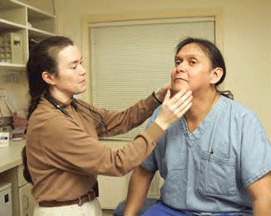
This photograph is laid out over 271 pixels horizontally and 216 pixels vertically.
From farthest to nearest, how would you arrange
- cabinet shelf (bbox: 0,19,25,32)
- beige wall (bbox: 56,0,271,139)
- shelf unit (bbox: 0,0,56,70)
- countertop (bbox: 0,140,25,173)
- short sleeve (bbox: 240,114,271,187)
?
beige wall (bbox: 56,0,271,139)
shelf unit (bbox: 0,0,56,70)
cabinet shelf (bbox: 0,19,25,32)
countertop (bbox: 0,140,25,173)
short sleeve (bbox: 240,114,271,187)

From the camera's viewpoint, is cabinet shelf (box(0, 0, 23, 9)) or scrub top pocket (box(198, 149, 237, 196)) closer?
scrub top pocket (box(198, 149, 237, 196))

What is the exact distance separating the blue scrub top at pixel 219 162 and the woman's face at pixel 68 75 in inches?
20.7

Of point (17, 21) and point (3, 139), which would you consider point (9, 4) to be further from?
point (3, 139)

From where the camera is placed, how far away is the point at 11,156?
7.45ft

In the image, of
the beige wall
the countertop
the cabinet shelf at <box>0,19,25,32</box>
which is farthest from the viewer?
the beige wall

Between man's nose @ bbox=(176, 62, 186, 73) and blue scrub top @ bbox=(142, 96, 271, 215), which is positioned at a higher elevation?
man's nose @ bbox=(176, 62, 186, 73)

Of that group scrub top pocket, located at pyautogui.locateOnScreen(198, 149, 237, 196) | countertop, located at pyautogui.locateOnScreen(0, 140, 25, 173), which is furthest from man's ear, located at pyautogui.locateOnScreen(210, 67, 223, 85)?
countertop, located at pyautogui.locateOnScreen(0, 140, 25, 173)

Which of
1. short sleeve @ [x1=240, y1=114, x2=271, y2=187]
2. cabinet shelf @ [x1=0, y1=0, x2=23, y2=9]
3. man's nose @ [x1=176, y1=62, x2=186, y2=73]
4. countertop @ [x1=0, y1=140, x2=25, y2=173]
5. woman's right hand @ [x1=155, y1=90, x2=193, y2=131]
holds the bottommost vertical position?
countertop @ [x1=0, y1=140, x2=25, y2=173]

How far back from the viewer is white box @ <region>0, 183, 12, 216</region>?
2.13m

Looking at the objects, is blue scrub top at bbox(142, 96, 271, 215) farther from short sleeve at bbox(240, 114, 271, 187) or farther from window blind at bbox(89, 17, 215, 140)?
window blind at bbox(89, 17, 215, 140)

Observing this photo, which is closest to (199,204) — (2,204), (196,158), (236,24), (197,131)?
(196,158)

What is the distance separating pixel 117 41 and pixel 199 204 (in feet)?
7.34

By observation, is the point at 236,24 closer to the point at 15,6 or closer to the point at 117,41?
the point at 117,41

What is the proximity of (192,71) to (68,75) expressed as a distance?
56 cm
